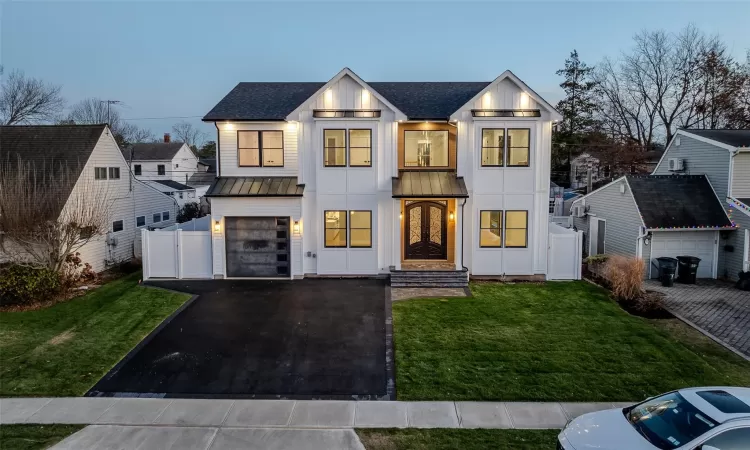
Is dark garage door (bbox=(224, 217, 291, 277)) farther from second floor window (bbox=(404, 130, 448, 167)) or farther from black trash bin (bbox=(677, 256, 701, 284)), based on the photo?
black trash bin (bbox=(677, 256, 701, 284))

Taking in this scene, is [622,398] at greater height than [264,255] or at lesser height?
lesser

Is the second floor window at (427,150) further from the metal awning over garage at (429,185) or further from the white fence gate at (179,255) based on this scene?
the white fence gate at (179,255)

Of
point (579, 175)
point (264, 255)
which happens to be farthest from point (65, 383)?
point (579, 175)

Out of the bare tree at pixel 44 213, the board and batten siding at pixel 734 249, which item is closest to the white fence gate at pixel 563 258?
the board and batten siding at pixel 734 249

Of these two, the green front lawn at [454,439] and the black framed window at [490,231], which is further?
the black framed window at [490,231]

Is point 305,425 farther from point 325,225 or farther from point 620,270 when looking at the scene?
point 620,270

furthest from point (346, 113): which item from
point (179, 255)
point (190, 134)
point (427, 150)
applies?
point (190, 134)
